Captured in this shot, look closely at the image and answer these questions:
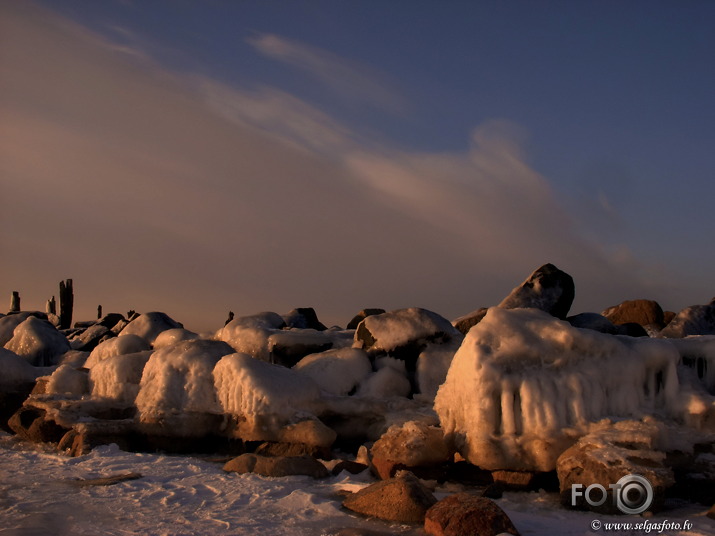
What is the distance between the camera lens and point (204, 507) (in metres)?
6.75

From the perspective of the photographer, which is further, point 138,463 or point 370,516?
point 138,463

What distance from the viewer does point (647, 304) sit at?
23438 mm

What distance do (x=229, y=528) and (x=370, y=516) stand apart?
125 cm

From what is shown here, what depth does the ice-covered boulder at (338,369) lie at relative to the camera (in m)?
11.2

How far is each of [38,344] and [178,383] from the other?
8.70m

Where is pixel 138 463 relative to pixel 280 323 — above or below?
below

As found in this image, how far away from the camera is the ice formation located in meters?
10.5

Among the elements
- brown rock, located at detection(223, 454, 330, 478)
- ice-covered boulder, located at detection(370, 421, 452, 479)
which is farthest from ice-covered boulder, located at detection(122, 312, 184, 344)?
ice-covered boulder, located at detection(370, 421, 452, 479)

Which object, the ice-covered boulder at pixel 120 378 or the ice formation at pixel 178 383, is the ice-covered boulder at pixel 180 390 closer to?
the ice formation at pixel 178 383

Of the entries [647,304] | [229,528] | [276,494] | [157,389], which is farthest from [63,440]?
[647,304]

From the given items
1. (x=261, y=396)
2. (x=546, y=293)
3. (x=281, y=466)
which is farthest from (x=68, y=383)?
(x=546, y=293)

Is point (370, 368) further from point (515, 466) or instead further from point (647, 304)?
point (647, 304)

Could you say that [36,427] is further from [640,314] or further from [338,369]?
[640,314]

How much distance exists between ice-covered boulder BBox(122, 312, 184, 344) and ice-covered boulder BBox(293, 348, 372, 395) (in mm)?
6288
